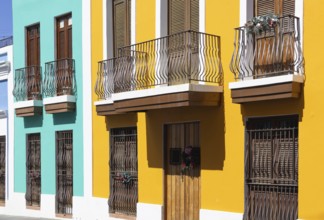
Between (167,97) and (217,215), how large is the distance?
242 cm

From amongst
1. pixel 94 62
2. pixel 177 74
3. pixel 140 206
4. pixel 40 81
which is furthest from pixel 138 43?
pixel 40 81

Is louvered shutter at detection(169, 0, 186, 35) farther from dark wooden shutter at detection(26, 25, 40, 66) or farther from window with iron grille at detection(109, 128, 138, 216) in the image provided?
dark wooden shutter at detection(26, 25, 40, 66)

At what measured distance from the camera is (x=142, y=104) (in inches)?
474

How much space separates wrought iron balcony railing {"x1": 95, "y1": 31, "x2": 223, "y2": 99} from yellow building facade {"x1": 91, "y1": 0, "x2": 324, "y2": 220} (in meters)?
0.02

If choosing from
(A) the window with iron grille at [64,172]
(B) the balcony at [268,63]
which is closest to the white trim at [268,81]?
(B) the balcony at [268,63]

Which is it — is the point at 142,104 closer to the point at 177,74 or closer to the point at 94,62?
the point at 177,74

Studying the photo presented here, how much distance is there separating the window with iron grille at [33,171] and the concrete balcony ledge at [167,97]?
192 inches

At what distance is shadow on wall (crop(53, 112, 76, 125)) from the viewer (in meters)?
15.6

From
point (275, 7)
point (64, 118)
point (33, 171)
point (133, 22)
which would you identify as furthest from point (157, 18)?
point (33, 171)

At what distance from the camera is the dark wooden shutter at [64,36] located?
625 inches

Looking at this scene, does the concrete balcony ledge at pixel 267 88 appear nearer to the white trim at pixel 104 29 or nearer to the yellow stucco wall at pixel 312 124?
the yellow stucco wall at pixel 312 124

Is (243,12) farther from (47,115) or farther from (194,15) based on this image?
(47,115)

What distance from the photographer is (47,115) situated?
16.4 metres

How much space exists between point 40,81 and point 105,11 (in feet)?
11.2
